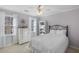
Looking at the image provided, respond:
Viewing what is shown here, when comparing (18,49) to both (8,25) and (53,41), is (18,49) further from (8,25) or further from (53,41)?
(53,41)

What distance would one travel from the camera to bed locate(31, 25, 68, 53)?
60.2 inches

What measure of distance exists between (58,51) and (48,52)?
193 millimetres

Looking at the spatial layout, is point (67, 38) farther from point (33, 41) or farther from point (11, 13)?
point (11, 13)

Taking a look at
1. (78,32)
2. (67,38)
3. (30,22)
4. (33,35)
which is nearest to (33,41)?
(33,35)

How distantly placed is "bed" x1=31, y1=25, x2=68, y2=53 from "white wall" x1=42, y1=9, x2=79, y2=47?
0.10m

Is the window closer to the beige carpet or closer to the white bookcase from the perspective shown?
the white bookcase

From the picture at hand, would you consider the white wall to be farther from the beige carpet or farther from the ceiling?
the beige carpet

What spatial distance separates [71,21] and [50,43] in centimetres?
61

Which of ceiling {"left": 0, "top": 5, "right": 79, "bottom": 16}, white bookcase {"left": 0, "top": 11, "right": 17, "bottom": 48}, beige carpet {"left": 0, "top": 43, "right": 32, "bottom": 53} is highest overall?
ceiling {"left": 0, "top": 5, "right": 79, "bottom": 16}

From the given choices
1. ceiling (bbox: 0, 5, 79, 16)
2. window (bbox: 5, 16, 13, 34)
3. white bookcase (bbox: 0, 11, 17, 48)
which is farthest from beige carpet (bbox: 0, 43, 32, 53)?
ceiling (bbox: 0, 5, 79, 16)

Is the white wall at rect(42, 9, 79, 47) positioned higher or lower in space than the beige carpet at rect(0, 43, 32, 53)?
higher

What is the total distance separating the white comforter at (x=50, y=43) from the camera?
1.52 m
